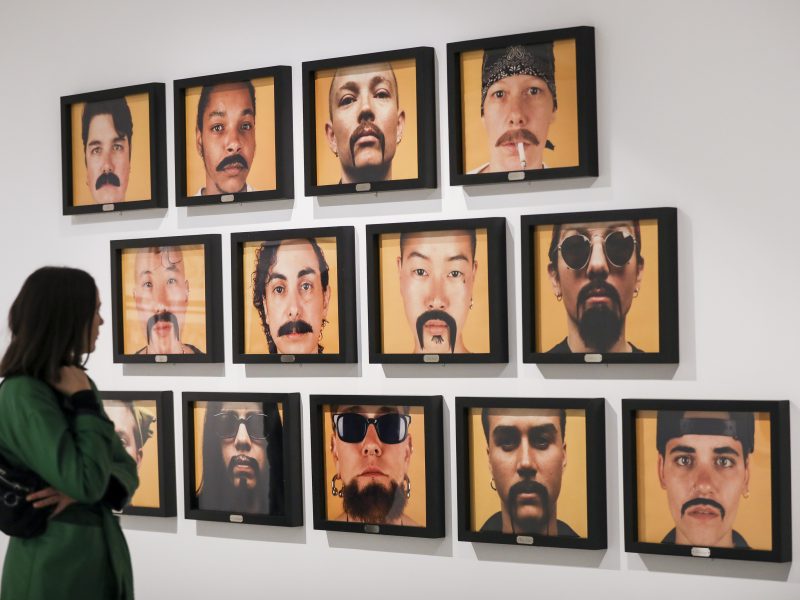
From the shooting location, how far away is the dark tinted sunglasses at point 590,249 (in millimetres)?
3539

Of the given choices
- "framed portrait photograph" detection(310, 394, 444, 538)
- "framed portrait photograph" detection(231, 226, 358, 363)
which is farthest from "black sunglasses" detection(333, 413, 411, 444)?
"framed portrait photograph" detection(231, 226, 358, 363)

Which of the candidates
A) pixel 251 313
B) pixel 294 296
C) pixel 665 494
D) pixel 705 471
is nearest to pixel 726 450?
pixel 705 471

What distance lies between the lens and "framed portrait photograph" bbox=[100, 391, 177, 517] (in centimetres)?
438

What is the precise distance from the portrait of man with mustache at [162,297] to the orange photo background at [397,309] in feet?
2.61

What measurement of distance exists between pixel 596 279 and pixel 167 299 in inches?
66.4

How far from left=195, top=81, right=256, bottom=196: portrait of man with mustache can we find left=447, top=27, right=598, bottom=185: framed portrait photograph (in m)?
0.81

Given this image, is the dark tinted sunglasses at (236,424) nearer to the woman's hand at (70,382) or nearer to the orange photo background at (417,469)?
the orange photo background at (417,469)

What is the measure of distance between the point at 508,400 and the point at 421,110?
1010 millimetres

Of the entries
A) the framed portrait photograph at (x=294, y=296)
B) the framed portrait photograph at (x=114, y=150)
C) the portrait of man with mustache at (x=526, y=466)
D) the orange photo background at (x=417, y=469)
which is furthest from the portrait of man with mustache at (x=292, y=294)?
the portrait of man with mustache at (x=526, y=466)

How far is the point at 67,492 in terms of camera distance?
2.73m

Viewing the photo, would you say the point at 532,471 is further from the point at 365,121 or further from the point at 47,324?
the point at 47,324

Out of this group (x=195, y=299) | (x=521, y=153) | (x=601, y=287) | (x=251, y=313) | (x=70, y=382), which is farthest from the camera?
(x=195, y=299)

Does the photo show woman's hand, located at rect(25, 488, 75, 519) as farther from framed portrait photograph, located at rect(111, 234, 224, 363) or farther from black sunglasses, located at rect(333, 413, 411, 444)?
framed portrait photograph, located at rect(111, 234, 224, 363)

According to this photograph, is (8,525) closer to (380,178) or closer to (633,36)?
(380,178)
